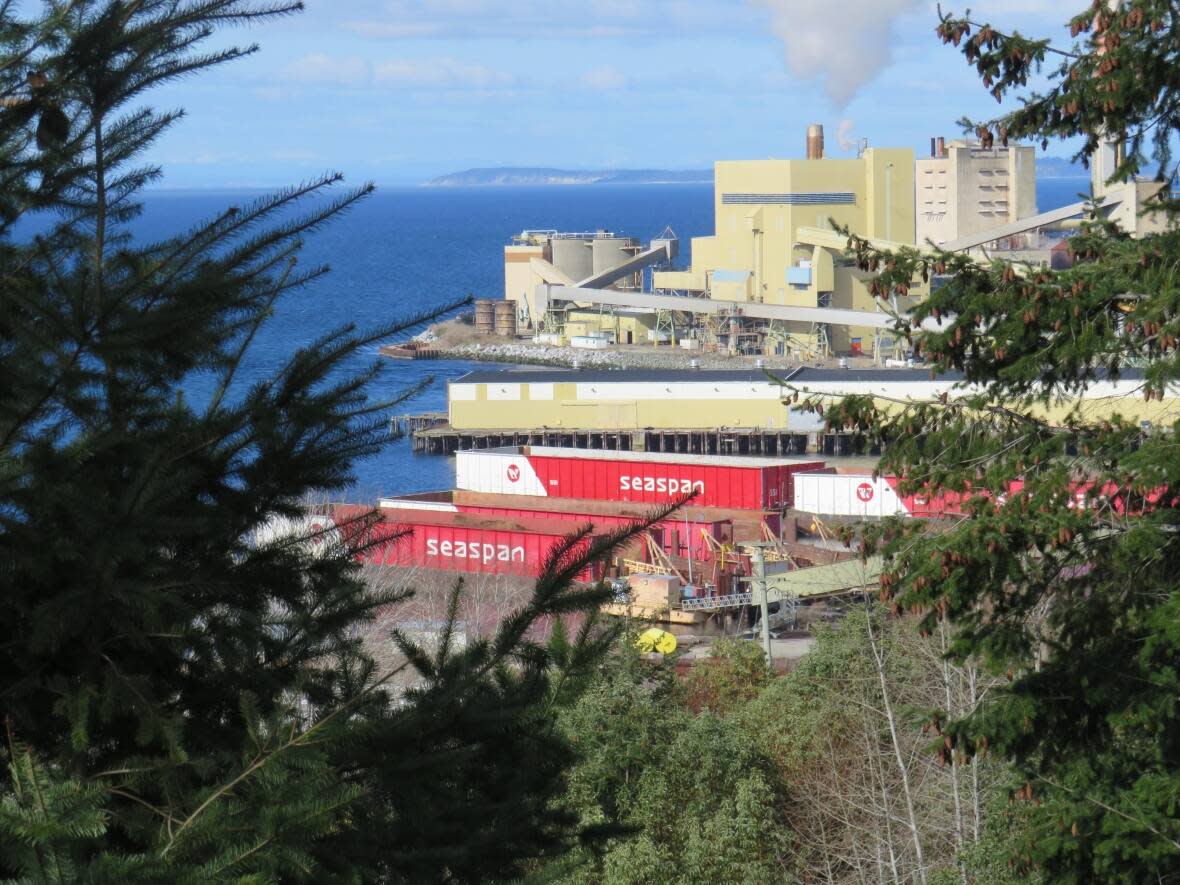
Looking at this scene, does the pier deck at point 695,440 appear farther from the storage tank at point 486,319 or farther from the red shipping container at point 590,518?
the storage tank at point 486,319

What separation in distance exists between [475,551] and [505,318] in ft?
199

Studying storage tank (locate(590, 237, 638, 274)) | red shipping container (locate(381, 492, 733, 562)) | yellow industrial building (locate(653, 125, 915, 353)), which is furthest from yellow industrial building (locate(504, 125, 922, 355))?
red shipping container (locate(381, 492, 733, 562))

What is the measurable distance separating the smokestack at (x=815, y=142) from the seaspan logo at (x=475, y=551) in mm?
49963

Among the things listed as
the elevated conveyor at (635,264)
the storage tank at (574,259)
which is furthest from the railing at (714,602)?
the storage tank at (574,259)

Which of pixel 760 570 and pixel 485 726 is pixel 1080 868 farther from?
pixel 760 570

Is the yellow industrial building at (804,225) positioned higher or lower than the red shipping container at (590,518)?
higher

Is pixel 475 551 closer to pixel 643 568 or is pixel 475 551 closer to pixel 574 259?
pixel 643 568

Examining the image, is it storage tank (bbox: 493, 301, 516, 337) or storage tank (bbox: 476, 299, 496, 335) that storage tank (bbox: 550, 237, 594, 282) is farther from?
storage tank (bbox: 476, 299, 496, 335)

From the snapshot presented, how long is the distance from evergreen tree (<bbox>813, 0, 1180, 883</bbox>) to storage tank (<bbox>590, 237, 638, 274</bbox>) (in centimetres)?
8388

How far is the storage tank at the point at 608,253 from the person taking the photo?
91688 millimetres

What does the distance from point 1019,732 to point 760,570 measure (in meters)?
14.7

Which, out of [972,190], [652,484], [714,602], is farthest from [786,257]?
[714,602]

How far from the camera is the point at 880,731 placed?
15.1m

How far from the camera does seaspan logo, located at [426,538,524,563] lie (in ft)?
111
